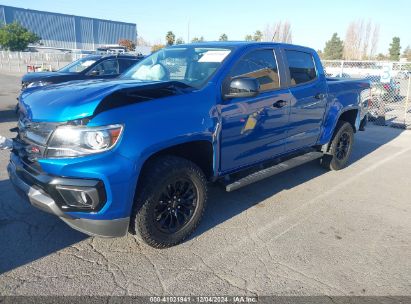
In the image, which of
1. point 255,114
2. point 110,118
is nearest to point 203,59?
point 255,114

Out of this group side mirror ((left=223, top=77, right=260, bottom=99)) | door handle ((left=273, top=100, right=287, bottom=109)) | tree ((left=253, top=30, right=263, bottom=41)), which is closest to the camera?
side mirror ((left=223, top=77, right=260, bottom=99))

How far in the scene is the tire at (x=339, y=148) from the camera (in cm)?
575

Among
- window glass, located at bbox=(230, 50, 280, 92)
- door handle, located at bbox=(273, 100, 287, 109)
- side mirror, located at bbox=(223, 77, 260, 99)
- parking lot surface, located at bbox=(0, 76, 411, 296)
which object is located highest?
window glass, located at bbox=(230, 50, 280, 92)

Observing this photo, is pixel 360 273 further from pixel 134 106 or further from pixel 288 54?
pixel 288 54

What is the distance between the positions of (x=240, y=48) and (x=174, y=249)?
89.8 inches

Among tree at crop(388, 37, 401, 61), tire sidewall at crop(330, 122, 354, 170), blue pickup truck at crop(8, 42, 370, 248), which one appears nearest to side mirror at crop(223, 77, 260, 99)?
blue pickup truck at crop(8, 42, 370, 248)

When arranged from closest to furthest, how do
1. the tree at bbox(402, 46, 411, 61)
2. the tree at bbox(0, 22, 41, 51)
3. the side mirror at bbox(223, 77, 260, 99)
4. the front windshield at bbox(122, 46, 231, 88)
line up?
the side mirror at bbox(223, 77, 260, 99)
the front windshield at bbox(122, 46, 231, 88)
the tree at bbox(0, 22, 41, 51)
the tree at bbox(402, 46, 411, 61)

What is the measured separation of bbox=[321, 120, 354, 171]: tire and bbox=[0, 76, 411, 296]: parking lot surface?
3.16 ft

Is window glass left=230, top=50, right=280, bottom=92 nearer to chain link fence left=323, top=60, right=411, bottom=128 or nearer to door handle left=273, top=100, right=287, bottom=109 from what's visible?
door handle left=273, top=100, right=287, bottom=109

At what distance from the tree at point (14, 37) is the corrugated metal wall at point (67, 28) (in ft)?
131

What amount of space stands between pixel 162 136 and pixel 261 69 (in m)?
1.77

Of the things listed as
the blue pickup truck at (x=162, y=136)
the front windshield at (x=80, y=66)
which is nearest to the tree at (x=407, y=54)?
the front windshield at (x=80, y=66)

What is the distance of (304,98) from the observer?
4.69m

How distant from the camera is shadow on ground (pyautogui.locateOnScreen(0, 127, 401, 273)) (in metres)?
3.26
